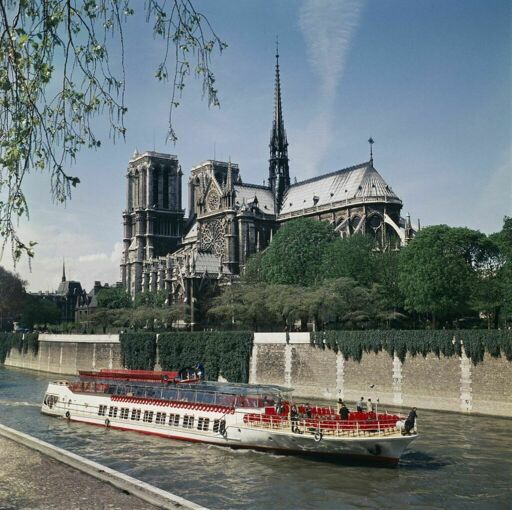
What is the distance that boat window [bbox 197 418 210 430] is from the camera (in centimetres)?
3362

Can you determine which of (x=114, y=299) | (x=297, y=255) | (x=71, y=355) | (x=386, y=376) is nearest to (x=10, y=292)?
(x=114, y=299)

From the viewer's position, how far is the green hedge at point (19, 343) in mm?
94000

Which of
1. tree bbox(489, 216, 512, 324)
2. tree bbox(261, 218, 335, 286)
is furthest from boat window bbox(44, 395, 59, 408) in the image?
tree bbox(261, 218, 335, 286)

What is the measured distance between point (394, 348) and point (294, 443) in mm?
18112

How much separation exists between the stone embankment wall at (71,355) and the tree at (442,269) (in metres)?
32.8

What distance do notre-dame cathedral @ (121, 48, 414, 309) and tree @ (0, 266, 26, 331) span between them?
788 inches

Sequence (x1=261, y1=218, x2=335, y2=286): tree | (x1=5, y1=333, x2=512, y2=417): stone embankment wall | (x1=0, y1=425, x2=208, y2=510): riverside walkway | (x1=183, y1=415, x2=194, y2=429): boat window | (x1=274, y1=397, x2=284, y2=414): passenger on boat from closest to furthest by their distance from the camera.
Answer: (x1=0, y1=425, x2=208, y2=510): riverside walkway, (x1=274, y1=397, x2=284, y2=414): passenger on boat, (x1=183, y1=415, x2=194, y2=429): boat window, (x1=5, y1=333, x2=512, y2=417): stone embankment wall, (x1=261, y1=218, x2=335, y2=286): tree

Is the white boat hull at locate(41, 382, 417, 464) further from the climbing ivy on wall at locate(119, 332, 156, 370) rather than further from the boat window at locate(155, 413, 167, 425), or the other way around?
the climbing ivy on wall at locate(119, 332, 156, 370)

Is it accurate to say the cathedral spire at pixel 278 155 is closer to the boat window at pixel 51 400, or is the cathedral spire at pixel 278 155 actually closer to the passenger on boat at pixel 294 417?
the boat window at pixel 51 400

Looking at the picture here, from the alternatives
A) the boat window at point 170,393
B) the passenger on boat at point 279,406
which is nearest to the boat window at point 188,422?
the boat window at point 170,393

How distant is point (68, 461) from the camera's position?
22391 mm

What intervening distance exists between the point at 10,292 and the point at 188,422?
10360cm

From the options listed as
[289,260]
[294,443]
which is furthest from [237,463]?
[289,260]

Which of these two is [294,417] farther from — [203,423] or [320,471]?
[203,423]
